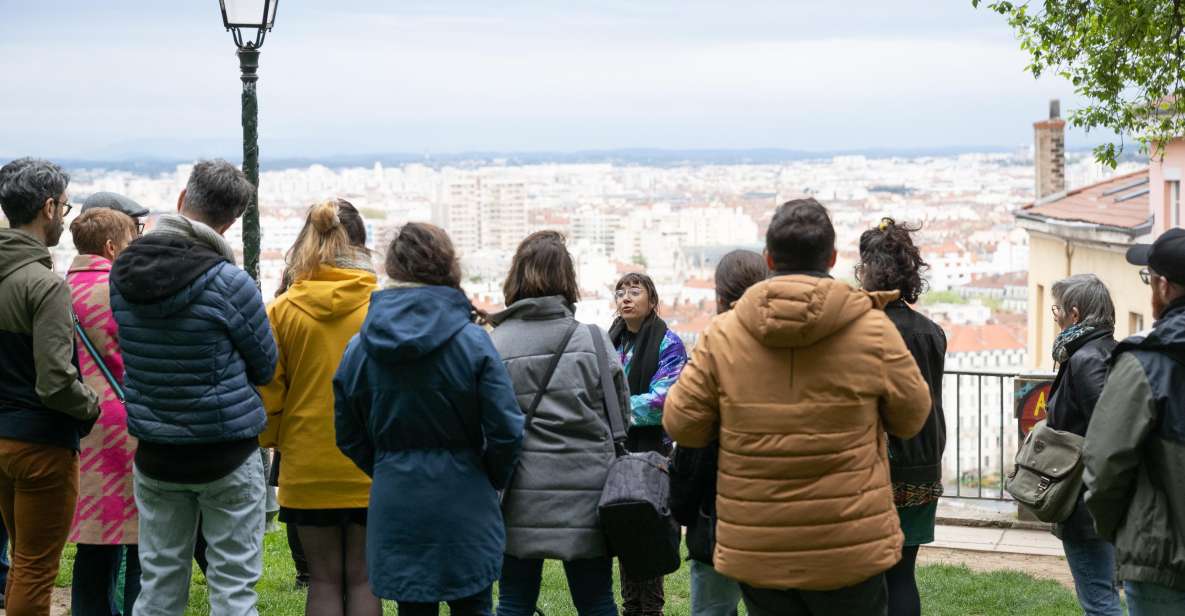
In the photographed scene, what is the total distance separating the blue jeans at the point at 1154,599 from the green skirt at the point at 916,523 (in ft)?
2.76

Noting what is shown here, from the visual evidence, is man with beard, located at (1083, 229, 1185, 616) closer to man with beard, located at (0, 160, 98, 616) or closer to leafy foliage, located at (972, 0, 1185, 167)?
man with beard, located at (0, 160, 98, 616)

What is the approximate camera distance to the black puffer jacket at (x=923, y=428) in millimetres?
4629

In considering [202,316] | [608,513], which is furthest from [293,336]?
[608,513]

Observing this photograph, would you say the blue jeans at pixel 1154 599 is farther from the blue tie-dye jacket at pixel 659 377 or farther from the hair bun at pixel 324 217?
the hair bun at pixel 324 217

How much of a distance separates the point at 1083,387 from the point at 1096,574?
0.92 metres

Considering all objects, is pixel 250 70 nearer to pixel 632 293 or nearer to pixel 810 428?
pixel 632 293

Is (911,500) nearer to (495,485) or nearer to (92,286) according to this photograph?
(495,485)

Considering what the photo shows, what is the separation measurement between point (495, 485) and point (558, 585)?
2.95 meters

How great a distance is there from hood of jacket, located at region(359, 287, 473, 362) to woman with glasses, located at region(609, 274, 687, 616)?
1.41 metres

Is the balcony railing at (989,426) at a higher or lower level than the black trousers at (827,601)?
lower

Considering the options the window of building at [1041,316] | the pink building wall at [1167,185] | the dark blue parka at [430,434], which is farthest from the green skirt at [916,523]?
the window of building at [1041,316]

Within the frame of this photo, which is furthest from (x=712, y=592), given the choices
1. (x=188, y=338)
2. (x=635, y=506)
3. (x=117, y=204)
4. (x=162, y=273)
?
(x=117, y=204)

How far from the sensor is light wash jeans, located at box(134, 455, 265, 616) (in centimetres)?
454

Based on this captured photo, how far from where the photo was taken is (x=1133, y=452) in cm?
376
